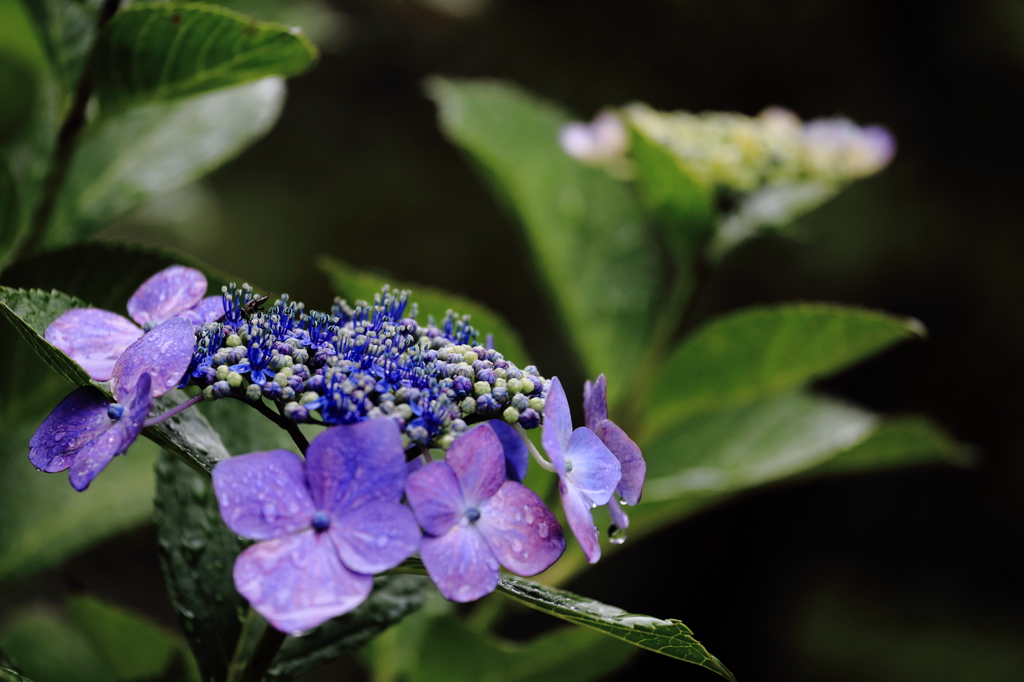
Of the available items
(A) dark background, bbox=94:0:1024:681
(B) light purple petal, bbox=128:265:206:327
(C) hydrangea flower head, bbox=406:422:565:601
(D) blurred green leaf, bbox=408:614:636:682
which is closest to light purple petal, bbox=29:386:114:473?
(B) light purple petal, bbox=128:265:206:327

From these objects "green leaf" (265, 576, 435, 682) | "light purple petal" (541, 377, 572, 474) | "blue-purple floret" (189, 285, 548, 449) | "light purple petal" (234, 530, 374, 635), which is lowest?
"green leaf" (265, 576, 435, 682)

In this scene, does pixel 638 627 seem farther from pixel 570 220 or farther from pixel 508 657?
pixel 570 220

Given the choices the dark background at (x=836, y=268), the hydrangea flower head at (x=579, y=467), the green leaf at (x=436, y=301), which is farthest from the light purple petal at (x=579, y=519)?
the dark background at (x=836, y=268)

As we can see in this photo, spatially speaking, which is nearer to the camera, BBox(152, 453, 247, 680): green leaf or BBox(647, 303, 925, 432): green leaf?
BBox(152, 453, 247, 680): green leaf

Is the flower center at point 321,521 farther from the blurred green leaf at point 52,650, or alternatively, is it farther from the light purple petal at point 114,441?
the blurred green leaf at point 52,650

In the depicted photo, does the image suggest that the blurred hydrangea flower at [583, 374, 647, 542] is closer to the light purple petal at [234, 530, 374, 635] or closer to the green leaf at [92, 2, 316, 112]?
the light purple petal at [234, 530, 374, 635]

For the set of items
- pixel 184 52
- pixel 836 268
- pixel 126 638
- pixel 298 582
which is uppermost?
pixel 184 52

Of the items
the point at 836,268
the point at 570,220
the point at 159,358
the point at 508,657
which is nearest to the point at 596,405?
the point at 159,358
